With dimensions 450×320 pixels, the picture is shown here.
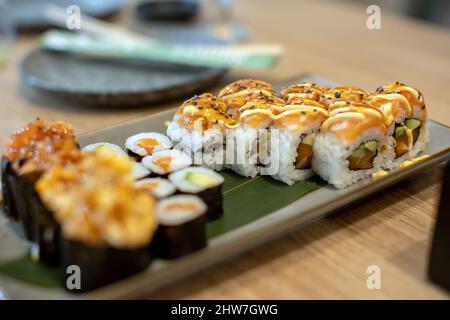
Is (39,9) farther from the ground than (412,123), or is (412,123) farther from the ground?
(39,9)

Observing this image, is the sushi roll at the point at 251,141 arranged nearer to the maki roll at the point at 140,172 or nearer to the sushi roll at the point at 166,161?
the sushi roll at the point at 166,161

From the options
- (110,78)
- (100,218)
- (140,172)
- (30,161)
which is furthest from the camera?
(110,78)

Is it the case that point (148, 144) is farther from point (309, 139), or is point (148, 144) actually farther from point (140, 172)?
point (309, 139)

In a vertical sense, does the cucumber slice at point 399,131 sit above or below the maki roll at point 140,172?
above

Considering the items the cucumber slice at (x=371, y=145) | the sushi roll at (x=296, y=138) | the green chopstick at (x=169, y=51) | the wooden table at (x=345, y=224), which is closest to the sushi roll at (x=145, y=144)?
the sushi roll at (x=296, y=138)

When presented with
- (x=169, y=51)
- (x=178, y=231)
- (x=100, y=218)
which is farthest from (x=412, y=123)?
(x=169, y=51)
